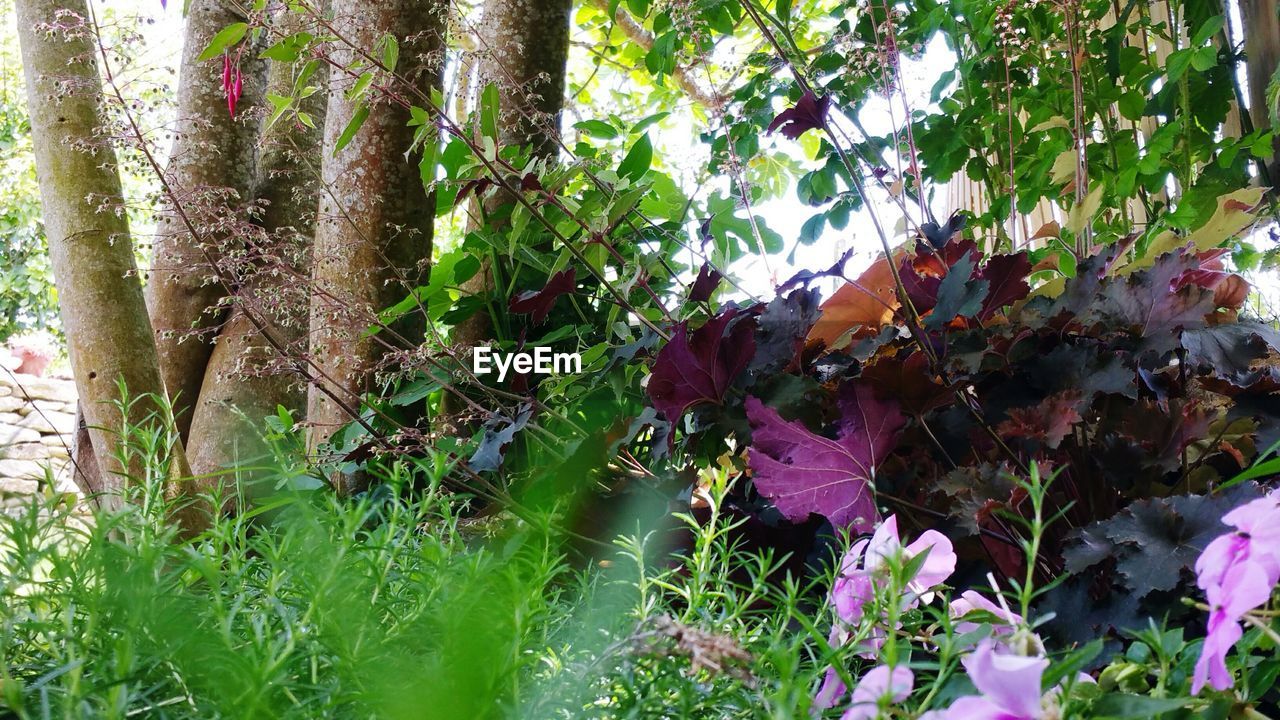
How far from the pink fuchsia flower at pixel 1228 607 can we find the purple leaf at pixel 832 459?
0.38 m

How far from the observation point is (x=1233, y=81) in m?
1.86

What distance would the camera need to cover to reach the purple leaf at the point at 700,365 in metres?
0.94

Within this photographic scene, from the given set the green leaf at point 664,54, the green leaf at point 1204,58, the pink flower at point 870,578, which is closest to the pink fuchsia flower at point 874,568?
the pink flower at point 870,578

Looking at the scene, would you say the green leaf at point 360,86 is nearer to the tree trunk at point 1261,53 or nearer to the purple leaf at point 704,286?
the purple leaf at point 704,286

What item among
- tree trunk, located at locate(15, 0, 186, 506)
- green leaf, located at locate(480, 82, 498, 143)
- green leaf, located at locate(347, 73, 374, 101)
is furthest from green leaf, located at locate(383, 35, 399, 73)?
tree trunk, located at locate(15, 0, 186, 506)

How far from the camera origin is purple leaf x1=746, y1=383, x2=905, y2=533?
0.83 m

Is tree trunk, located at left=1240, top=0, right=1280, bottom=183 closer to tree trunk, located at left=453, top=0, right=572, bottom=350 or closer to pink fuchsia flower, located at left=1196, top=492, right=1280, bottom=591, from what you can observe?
tree trunk, located at left=453, top=0, right=572, bottom=350

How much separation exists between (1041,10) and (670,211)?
0.89m

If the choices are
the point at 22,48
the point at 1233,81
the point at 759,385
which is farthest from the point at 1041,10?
the point at 22,48

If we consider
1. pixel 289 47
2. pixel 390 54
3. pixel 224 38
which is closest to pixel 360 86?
pixel 390 54

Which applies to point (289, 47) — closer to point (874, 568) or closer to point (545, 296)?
point (545, 296)

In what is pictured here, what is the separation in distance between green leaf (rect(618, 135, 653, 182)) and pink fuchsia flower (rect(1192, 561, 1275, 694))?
1.50 m

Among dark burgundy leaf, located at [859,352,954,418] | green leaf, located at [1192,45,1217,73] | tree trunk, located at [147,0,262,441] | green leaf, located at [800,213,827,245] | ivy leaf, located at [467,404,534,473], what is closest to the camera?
dark burgundy leaf, located at [859,352,954,418]

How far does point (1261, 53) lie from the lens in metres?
1.79
